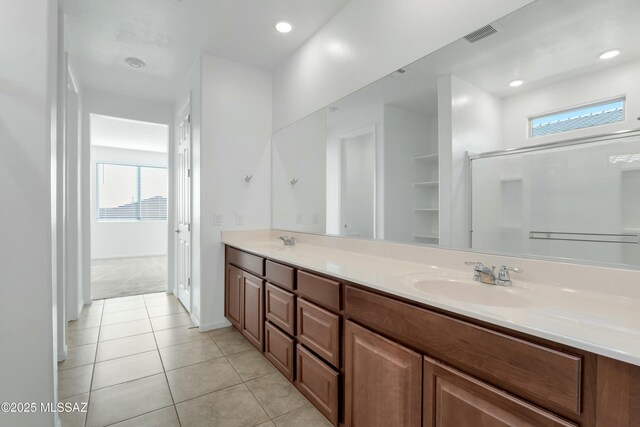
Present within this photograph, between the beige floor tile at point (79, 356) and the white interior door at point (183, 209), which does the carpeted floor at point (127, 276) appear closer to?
the white interior door at point (183, 209)

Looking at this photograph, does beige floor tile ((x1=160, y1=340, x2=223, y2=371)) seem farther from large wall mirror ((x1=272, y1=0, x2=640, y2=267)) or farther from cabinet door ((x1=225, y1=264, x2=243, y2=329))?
large wall mirror ((x1=272, y1=0, x2=640, y2=267))

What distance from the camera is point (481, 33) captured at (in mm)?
1393

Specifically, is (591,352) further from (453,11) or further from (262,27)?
(262,27)

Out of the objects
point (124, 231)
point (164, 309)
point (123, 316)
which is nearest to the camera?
point (123, 316)

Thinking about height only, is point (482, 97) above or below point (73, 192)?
above

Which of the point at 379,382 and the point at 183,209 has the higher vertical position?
the point at 183,209

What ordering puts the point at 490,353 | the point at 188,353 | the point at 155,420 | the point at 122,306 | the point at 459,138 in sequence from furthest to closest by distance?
the point at 122,306, the point at 188,353, the point at 155,420, the point at 459,138, the point at 490,353

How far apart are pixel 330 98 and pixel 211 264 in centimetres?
191

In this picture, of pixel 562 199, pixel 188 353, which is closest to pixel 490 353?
pixel 562 199

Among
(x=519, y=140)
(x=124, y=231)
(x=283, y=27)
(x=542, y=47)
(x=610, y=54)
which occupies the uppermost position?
(x=283, y=27)

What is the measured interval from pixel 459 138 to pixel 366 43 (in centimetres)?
96

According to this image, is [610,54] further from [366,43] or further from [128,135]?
[128,135]

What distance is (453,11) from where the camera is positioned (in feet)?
4.84

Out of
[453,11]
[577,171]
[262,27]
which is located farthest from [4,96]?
[577,171]
